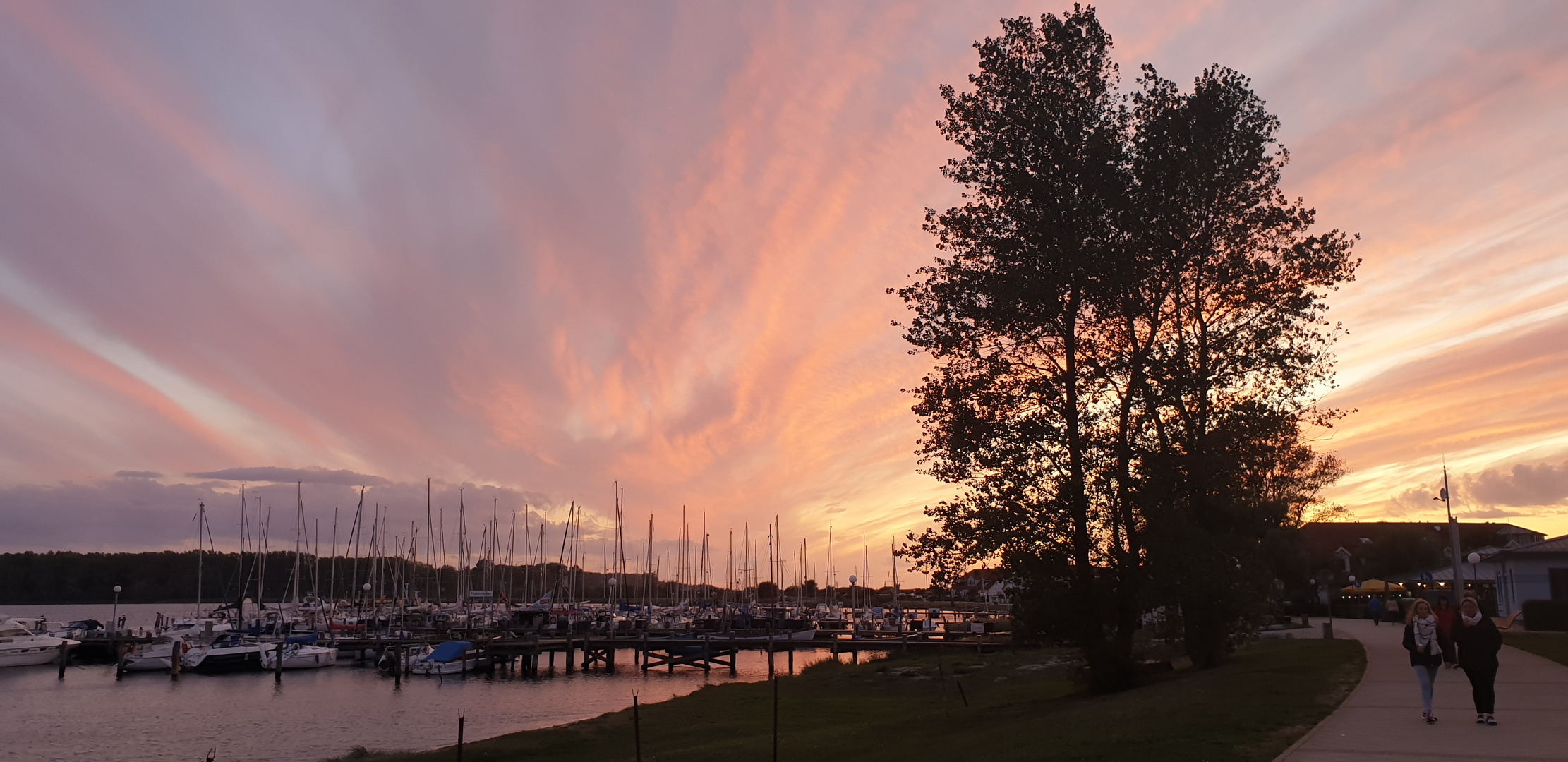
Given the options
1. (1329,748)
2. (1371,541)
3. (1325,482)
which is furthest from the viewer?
(1371,541)

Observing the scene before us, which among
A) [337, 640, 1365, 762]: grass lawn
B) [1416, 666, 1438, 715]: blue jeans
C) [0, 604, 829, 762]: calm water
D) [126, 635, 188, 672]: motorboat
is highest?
[1416, 666, 1438, 715]: blue jeans

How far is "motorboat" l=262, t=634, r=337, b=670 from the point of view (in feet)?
254

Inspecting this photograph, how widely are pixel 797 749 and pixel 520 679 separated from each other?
5169 cm

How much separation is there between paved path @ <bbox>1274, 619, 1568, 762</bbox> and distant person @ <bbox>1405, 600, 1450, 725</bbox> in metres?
Answer: 0.46

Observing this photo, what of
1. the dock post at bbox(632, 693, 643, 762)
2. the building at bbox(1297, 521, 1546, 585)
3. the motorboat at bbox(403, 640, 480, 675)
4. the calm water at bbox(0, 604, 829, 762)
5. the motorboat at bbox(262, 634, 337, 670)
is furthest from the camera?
the building at bbox(1297, 521, 1546, 585)

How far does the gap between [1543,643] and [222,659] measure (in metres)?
82.1

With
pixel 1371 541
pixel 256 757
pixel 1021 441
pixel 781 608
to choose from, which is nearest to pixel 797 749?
pixel 1021 441

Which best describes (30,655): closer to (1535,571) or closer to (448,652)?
(448,652)

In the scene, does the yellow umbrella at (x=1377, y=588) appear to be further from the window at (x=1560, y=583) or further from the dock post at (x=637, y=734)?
the dock post at (x=637, y=734)

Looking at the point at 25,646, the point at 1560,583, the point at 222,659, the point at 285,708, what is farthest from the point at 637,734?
the point at 25,646

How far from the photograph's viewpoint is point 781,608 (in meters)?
114

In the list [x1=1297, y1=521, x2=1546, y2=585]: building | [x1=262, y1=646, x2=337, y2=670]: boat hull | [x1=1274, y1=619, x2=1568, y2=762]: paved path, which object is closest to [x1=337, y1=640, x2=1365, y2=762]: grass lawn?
[x1=1274, y1=619, x2=1568, y2=762]: paved path

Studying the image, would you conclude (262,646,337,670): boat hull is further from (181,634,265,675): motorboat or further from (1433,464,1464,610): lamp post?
(1433,464,1464,610): lamp post

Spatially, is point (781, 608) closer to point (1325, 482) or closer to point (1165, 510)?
point (1325, 482)
